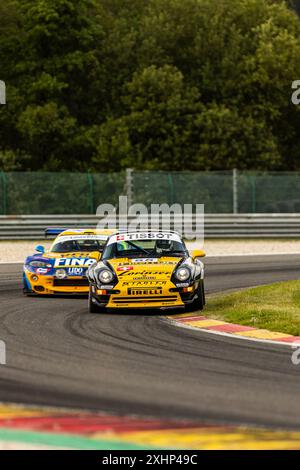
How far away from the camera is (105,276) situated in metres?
14.6

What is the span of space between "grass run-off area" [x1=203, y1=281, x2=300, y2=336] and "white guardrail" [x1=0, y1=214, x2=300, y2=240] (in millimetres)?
15306

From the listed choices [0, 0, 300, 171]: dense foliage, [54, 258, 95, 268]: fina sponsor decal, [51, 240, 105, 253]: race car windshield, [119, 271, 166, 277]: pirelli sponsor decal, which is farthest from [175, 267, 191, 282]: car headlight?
[0, 0, 300, 171]: dense foliage

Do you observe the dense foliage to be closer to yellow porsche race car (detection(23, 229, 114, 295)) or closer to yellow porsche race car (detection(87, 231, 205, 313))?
yellow porsche race car (detection(23, 229, 114, 295))

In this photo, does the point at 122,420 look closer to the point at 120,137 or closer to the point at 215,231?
the point at 215,231

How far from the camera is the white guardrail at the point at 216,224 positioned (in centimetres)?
3294

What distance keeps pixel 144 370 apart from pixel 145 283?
4.85 metres

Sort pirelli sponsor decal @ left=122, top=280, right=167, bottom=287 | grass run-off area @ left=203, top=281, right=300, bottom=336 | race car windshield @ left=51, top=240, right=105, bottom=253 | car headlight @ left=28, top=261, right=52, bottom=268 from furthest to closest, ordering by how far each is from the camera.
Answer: race car windshield @ left=51, top=240, right=105, bottom=253 → car headlight @ left=28, top=261, right=52, bottom=268 → pirelli sponsor decal @ left=122, top=280, right=167, bottom=287 → grass run-off area @ left=203, top=281, right=300, bottom=336

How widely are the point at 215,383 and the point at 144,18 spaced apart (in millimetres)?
40413

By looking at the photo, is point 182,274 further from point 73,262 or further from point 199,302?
point 73,262

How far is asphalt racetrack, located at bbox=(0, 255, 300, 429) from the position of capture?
313 inches

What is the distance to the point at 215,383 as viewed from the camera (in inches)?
350

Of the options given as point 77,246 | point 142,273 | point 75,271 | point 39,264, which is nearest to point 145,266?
point 142,273

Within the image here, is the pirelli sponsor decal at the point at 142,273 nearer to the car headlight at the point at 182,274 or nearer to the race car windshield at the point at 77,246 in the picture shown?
the car headlight at the point at 182,274

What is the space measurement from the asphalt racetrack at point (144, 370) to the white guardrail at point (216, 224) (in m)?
18.2
